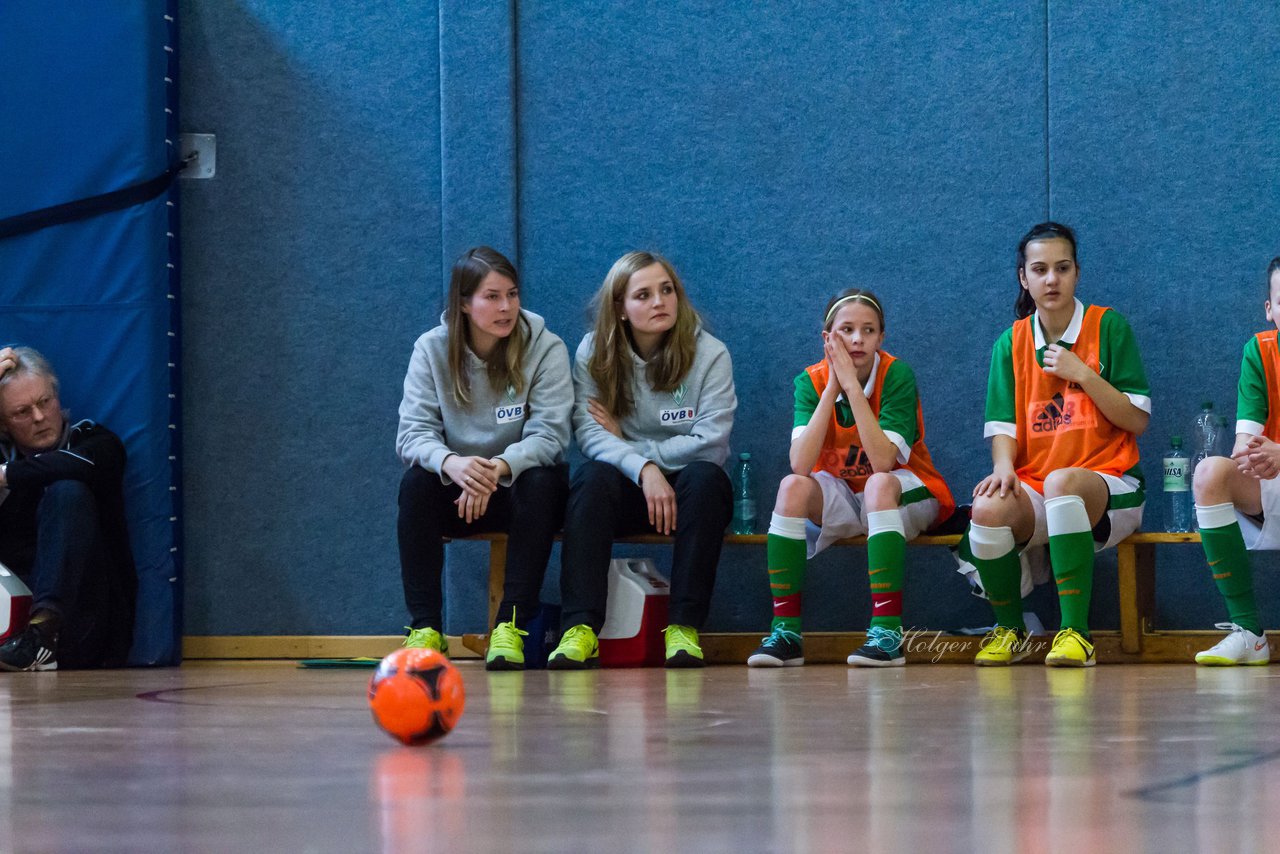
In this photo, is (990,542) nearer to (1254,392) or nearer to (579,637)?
(1254,392)

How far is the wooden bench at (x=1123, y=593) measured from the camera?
12.6 feet

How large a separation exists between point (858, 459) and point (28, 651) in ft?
7.42

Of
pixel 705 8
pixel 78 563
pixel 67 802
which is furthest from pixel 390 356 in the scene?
pixel 67 802

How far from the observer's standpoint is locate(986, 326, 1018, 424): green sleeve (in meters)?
3.96

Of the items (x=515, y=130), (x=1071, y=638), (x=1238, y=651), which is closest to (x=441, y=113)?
(x=515, y=130)

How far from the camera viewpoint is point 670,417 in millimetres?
4074

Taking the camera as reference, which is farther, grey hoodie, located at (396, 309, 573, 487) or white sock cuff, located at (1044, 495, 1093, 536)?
grey hoodie, located at (396, 309, 573, 487)

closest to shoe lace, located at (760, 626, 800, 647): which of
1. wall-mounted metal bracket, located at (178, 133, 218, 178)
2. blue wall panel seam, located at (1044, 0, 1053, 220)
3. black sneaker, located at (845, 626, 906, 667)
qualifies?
black sneaker, located at (845, 626, 906, 667)

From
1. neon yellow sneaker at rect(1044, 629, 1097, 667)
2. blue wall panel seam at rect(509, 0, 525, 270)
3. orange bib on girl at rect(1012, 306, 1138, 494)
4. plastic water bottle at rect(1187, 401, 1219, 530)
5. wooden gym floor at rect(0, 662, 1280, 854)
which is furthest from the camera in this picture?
blue wall panel seam at rect(509, 0, 525, 270)

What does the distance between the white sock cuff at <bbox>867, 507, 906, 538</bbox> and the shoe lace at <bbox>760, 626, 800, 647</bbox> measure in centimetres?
33

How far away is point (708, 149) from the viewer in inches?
176

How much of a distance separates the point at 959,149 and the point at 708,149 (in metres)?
0.76

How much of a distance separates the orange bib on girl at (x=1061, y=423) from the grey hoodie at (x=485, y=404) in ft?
4.10

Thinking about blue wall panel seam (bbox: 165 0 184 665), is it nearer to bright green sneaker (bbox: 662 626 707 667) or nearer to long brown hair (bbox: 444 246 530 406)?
long brown hair (bbox: 444 246 530 406)
